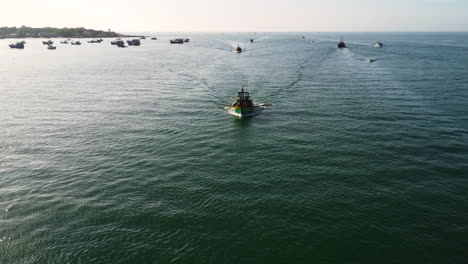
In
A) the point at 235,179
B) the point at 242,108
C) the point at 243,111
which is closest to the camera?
the point at 235,179

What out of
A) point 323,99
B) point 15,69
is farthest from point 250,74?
point 15,69

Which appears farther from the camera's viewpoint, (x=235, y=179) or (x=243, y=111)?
(x=243, y=111)

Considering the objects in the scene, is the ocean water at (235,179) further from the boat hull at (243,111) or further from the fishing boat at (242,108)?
the fishing boat at (242,108)

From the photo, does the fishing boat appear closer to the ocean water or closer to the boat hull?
the boat hull

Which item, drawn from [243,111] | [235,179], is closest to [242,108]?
[243,111]

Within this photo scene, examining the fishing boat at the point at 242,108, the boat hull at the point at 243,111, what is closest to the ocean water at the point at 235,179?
the boat hull at the point at 243,111

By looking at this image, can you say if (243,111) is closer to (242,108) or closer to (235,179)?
(242,108)

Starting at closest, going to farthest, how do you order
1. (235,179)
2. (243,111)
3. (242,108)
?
(235,179)
(242,108)
(243,111)

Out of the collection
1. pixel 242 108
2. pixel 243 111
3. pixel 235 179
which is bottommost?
pixel 235 179

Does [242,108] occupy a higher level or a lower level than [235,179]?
higher
